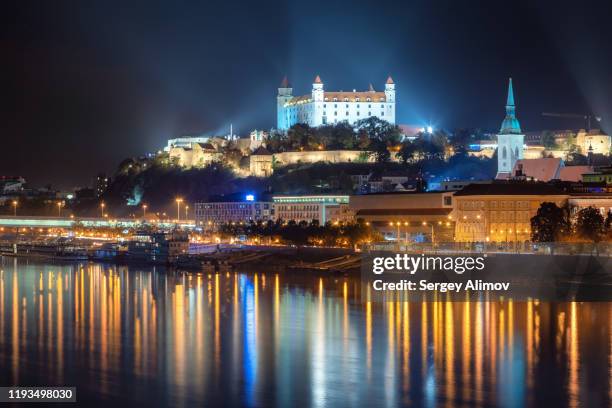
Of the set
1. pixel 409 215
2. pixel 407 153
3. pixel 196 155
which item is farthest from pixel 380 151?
pixel 409 215

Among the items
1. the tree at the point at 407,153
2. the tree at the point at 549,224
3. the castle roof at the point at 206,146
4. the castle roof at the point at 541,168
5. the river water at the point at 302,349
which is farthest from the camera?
the castle roof at the point at 206,146

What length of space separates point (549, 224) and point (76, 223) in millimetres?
37419

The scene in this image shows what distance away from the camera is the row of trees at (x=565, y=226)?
134 feet

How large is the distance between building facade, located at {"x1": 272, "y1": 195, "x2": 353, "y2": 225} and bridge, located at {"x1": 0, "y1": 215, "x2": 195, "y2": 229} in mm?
6565

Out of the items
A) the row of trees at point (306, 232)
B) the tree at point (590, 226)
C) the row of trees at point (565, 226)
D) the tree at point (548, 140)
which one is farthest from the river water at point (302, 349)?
the tree at point (548, 140)

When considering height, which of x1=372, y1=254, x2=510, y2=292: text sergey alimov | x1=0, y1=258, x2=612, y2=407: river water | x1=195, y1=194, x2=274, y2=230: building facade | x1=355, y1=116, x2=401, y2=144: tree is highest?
x1=355, y1=116, x2=401, y2=144: tree

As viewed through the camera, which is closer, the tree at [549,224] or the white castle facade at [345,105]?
the tree at [549,224]

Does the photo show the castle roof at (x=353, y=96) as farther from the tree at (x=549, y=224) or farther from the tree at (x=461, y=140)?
the tree at (x=549, y=224)

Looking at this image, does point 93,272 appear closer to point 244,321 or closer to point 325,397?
point 244,321

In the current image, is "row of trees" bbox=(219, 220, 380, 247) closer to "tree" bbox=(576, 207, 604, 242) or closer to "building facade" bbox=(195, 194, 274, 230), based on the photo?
"building facade" bbox=(195, 194, 274, 230)

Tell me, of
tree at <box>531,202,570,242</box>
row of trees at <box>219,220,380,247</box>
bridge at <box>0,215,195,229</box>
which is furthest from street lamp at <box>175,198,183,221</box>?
tree at <box>531,202,570,242</box>

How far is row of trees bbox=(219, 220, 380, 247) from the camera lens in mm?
50312

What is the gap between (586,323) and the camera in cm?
2727

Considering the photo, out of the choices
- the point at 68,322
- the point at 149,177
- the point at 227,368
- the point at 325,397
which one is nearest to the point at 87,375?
the point at 227,368
